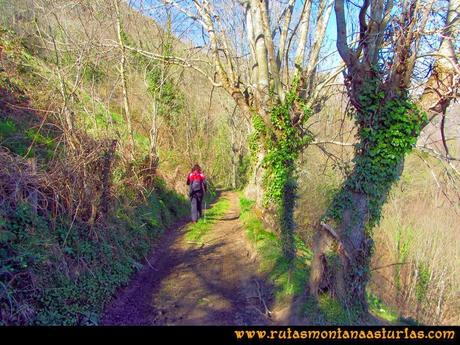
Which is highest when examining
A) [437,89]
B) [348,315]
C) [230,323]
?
[437,89]

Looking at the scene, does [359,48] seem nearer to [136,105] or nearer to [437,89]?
[437,89]

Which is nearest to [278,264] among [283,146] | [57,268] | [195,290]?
[195,290]

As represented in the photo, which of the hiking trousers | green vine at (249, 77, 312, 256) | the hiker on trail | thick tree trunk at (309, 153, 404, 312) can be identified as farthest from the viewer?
the hiking trousers

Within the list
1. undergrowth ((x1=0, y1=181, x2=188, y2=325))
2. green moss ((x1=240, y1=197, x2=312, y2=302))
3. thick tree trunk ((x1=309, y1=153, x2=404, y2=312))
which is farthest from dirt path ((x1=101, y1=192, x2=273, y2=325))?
thick tree trunk ((x1=309, y1=153, x2=404, y2=312))

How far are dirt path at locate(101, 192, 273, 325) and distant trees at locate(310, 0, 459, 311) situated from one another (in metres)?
1.49

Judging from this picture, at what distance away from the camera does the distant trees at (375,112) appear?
14.2 feet

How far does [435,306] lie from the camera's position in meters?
10.5

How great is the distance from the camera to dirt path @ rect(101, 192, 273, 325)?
5215 millimetres

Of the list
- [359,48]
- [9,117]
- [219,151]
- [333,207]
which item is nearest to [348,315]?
[333,207]

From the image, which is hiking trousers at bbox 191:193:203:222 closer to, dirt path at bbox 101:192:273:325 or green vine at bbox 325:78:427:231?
dirt path at bbox 101:192:273:325

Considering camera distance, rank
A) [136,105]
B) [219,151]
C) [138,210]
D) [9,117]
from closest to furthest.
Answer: [9,117]
[138,210]
[136,105]
[219,151]

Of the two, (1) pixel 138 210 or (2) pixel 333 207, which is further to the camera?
(1) pixel 138 210
